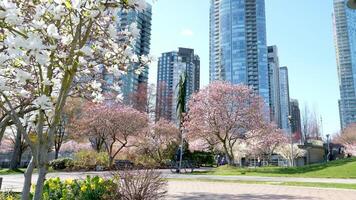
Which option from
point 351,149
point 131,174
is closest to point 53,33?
point 131,174

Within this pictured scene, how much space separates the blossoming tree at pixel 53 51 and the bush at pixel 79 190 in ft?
8.12

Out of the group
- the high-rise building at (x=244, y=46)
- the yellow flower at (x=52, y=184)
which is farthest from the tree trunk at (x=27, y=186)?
the high-rise building at (x=244, y=46)

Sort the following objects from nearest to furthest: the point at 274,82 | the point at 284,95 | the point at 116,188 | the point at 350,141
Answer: the point at 116,188 < the point at 350,141 < the point at 274,82 < the point at 284,95

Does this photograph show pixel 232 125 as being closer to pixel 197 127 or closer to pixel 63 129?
pixel 197 127

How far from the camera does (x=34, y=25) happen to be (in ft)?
13.5

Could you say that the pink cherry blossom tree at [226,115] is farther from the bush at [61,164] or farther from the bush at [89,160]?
the bush at [61,164]

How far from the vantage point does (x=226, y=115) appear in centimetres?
3312

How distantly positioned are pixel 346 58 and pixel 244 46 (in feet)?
118

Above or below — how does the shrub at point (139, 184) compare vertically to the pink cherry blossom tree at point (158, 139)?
below

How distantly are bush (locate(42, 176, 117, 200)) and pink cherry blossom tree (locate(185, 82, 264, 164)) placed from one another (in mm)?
24826

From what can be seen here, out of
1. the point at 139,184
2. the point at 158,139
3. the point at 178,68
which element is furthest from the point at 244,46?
the point at 139,184

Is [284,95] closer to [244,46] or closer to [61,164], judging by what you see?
[244,46]

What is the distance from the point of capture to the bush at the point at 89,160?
107ft

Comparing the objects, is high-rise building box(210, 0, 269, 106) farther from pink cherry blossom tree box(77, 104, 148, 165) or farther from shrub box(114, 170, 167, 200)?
shrub box(114, 170, 167, 200)
